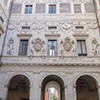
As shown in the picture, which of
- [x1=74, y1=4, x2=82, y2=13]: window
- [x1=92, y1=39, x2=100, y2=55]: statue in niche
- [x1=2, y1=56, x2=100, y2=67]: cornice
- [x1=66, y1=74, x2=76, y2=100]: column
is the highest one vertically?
[x1=74, y1=4, x2=82, y2=13]: window

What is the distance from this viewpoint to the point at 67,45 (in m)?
15.5

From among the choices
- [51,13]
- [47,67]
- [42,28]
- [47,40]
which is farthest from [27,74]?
[51,13]

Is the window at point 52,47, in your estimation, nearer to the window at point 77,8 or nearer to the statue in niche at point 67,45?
the statue in niche at point 67,45

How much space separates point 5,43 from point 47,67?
541 cm

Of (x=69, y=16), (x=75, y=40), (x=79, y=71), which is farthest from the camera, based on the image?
(x=69, y=16)

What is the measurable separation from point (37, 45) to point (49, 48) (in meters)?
1.34

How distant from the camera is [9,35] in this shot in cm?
1647

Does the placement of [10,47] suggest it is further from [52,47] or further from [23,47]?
[52,47]

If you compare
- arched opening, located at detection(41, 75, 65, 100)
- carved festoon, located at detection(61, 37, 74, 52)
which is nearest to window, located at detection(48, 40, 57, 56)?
carved festoon, located at detection(61, 37, 74, 52)

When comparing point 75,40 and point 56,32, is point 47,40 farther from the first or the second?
point 75,40

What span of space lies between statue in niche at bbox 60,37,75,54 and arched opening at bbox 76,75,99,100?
340 centimetres

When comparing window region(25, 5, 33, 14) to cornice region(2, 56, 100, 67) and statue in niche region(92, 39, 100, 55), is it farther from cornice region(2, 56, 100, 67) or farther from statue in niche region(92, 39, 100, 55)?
statue in niche region(92, 39, 100, 55)

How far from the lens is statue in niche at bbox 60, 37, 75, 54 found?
15.3 meters

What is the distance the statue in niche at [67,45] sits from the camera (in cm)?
1527
